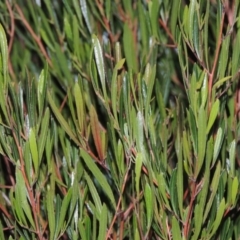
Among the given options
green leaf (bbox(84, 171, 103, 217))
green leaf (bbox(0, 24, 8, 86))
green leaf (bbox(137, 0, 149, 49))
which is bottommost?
green leaf (bbox(84, 171, 103, 217))

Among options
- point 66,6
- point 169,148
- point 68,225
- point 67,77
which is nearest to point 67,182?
point 68,225

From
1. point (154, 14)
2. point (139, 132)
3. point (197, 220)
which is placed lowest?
point (197, 220)

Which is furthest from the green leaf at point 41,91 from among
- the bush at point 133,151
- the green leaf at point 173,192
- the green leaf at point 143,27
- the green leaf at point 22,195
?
the green leaf at point 143,27

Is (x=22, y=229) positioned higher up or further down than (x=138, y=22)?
further down

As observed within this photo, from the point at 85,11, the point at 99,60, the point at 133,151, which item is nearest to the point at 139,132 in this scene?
the point at 133,151

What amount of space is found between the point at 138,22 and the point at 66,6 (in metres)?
0.17

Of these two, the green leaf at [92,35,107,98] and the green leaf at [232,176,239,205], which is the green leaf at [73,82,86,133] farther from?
the green leaf at [232,176,239,205]

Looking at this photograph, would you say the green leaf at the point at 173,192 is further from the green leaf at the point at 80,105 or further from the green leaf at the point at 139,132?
the green leaf at the point at 80,105

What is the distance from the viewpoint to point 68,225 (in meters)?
0.92

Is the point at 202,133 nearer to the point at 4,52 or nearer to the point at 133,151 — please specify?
the point at 133,151

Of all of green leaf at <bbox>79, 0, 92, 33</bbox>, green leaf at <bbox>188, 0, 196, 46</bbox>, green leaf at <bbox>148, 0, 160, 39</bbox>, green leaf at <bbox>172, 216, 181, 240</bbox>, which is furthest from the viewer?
green leaf at <bbox>79, 0, 92, 33</bbox>

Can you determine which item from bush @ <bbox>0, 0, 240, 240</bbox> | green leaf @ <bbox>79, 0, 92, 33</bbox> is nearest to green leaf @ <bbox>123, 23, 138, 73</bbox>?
bush @ <bbox>0, 0, 240, 240</bbox>

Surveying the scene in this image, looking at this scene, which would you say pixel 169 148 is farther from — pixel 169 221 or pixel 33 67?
pixel 33 67

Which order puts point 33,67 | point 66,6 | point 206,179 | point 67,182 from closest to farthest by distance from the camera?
point 206,179 → point 67,182 → point 66,6 → point 33,67
